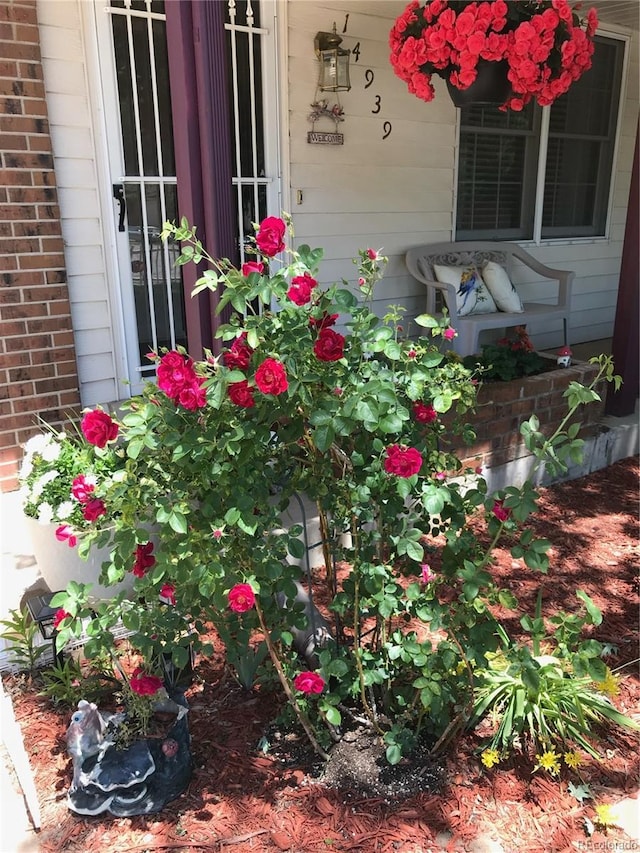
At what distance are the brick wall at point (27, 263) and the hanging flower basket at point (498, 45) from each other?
1666 mm

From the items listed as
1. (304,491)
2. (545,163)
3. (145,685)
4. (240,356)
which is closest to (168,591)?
(145,685)

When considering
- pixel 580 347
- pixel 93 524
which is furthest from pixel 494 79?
pixel 580 347

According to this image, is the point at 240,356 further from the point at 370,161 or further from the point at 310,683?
the point at 370,161

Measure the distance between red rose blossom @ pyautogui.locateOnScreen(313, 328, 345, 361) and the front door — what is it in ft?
7.33

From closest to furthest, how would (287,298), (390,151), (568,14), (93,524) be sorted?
(287,298) → (93,524) → (568,14) → (390,151)

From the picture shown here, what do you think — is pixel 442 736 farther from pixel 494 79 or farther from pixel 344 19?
pixel 344 19

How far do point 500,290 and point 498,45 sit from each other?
2111 mm

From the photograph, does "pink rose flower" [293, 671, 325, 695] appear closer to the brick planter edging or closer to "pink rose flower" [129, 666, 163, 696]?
"pink rose flower" [129, 666, 163, 696]

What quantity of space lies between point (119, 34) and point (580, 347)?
4.20 m

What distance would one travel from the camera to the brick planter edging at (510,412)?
345cm

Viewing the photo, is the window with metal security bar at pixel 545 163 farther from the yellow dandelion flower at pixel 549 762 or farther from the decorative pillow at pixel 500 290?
the yellow dandelion flower at pixel 549 762

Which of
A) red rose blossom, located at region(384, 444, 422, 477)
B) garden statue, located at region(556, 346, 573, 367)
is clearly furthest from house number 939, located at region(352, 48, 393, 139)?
red rose blossom, located at region(384, 444, 422, 477)

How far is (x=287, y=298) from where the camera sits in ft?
5.32

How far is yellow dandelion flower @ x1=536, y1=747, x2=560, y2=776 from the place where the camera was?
6.06 ft
